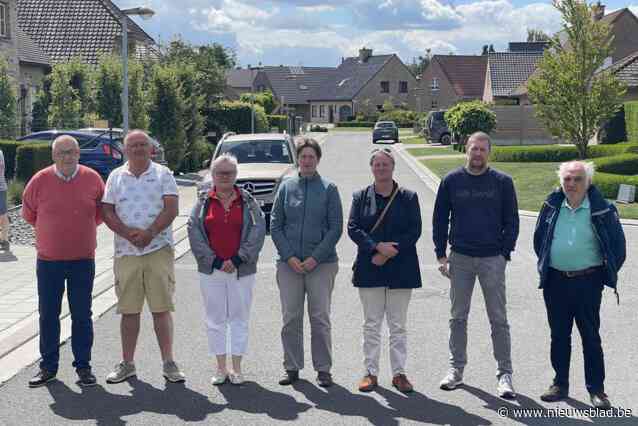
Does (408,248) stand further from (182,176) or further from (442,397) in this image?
(182,176)

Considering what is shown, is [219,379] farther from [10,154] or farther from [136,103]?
[136,103]

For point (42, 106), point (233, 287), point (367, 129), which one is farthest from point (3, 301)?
point (367, 129)

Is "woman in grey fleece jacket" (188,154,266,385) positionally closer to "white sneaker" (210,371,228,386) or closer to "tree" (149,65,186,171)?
"white sneaker" (210,371,228,386)

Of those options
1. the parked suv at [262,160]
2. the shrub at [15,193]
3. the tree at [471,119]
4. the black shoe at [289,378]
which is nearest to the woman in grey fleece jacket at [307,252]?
the black shoe at [289,378]

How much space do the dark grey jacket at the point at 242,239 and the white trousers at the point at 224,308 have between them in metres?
0.09

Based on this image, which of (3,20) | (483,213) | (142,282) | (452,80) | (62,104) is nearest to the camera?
(483,213)

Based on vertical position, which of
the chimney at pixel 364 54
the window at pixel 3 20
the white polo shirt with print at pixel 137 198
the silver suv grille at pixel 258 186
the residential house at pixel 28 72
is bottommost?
the silver suv grille at pixel 258 186

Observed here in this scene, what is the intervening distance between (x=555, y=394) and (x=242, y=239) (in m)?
2.60

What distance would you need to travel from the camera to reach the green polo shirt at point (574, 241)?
646 centimetres

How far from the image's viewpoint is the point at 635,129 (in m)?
35.9

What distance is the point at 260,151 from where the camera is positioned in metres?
18.2

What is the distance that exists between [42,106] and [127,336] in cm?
2781

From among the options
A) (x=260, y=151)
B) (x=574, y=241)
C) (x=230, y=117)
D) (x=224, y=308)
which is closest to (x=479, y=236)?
(x=574, y=241)

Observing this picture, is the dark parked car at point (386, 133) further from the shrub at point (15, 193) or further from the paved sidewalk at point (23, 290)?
the paved sidewalk at point (23, 290)
